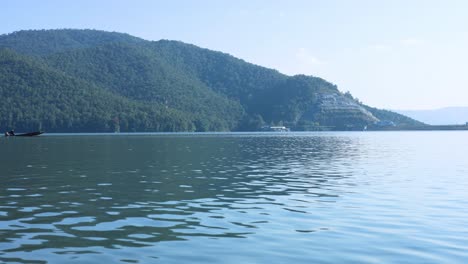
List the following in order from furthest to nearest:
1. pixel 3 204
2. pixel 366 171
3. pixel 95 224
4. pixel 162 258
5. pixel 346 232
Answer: pixel 366 171, pixel 3 204, pixel 95 224, pixel 346 232, pixel 162 258

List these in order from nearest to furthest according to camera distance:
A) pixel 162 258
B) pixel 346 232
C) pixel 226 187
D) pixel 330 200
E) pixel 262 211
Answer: pixel 162 258, pixel 346 232, pixel 262 211, pixel 330 200, pixel 226 187

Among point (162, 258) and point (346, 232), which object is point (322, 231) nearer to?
point (346, 232)

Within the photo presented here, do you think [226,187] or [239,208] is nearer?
[239,208]

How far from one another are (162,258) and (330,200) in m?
15.4

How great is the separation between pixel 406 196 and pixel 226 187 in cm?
1181

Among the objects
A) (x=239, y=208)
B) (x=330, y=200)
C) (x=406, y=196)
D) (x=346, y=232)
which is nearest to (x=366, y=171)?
(x=406, y=196)

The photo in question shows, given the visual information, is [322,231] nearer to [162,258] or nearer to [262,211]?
[262,211]

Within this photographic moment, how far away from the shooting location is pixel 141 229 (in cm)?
2234

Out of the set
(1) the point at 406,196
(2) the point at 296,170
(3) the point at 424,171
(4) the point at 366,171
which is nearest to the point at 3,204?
(1) the point at 406,196

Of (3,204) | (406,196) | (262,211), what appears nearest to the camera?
(262,211)

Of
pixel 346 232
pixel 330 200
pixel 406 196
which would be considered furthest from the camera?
pixel 406 196

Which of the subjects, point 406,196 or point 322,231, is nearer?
point 322,231

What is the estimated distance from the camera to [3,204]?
95.9 ft

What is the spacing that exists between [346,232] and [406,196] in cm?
1278
